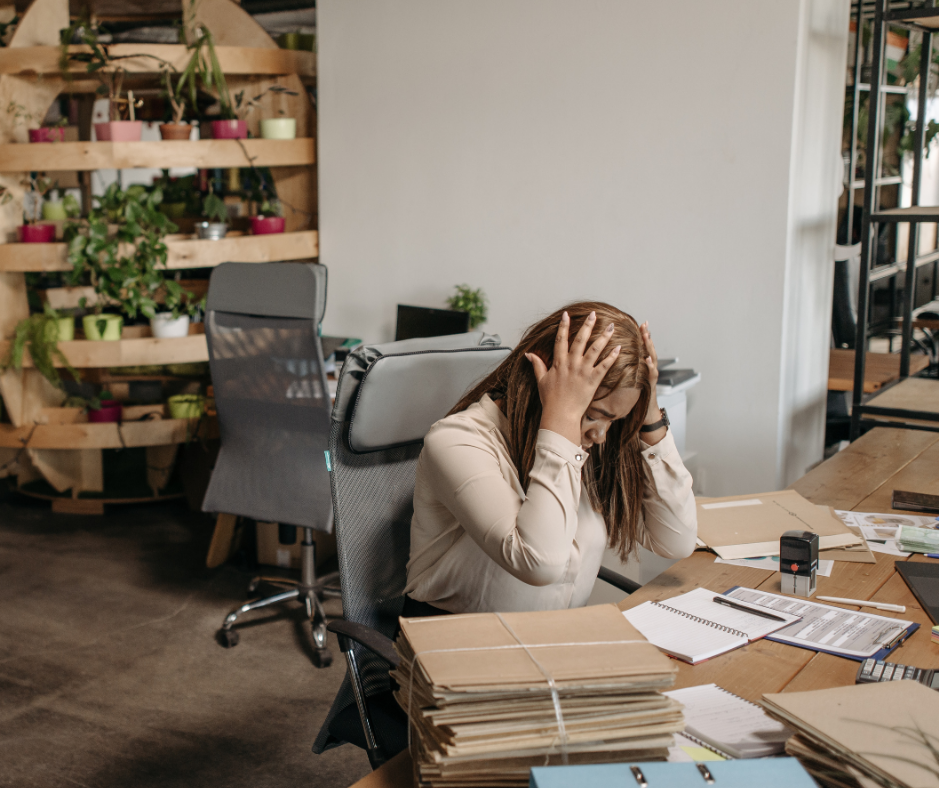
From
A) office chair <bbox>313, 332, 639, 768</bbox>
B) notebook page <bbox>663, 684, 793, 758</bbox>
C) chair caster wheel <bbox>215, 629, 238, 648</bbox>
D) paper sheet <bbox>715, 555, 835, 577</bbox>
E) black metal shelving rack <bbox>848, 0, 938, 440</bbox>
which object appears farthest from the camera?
chair caster wheel <bbox>215, 629, 238, 648</bbox>

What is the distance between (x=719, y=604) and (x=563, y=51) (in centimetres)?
232

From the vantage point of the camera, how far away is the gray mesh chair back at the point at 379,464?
167 cm

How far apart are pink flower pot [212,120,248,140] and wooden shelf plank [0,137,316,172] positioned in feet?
0.10

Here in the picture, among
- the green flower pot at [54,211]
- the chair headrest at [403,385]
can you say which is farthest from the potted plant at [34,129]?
the chair headrest at [403,385]

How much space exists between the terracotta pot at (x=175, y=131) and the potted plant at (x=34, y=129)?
46 centimetres

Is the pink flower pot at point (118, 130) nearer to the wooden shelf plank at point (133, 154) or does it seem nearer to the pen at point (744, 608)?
the wooden shelf plank at point (133, 154)

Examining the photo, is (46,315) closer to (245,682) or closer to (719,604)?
(245,682)

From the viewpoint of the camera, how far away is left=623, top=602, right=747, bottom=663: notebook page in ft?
4.57

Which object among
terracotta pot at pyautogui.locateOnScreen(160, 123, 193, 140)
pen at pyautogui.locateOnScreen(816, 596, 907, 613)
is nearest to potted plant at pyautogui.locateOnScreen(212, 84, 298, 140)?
terracotta pot at pyautogui.locateOnScreen(160, 123, 193, 140)

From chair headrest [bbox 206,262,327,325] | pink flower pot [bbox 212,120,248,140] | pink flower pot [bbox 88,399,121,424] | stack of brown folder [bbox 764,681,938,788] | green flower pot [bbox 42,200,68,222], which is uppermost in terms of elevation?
pink flower pot [bbox 212,120,248,140]

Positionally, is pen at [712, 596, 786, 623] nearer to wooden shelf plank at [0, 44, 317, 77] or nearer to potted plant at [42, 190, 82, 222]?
wooden shelf plank at [0, 44, 317, 77]

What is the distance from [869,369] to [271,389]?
7.92 feet

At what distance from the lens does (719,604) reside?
159 centimetres

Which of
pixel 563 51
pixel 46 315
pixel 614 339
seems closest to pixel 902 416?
pixel 563 51
